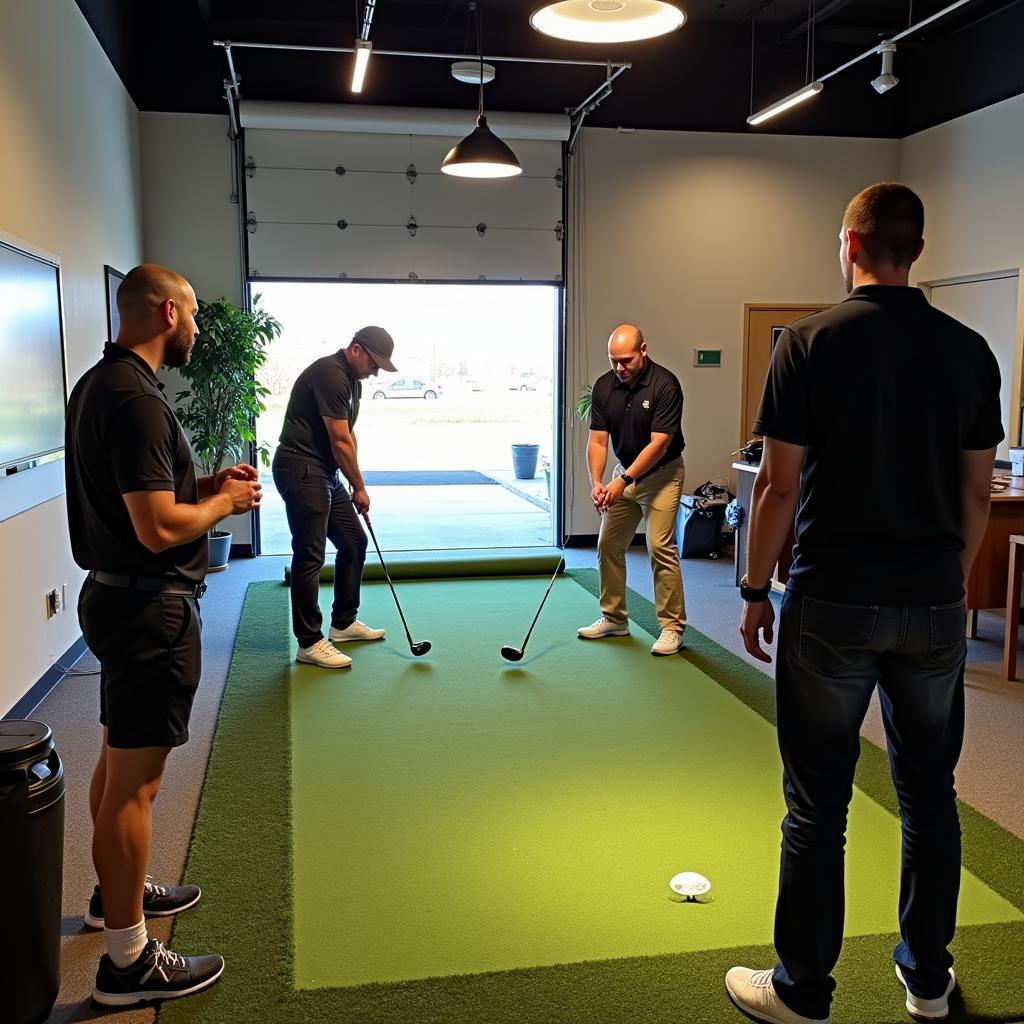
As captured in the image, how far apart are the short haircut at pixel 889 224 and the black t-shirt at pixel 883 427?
0.24 feet

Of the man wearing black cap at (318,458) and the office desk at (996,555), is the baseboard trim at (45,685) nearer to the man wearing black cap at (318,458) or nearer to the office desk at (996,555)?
the man wearing black cap at (318,458)

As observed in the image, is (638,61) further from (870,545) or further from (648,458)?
(870,545)

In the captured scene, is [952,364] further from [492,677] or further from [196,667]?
[492,677]

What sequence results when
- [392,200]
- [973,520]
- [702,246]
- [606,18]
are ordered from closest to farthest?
[973,520]
[606,18]
[392,200]
[702,246]

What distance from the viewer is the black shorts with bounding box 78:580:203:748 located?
221 centimetres

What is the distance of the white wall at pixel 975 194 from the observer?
749cm

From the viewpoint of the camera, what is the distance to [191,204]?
25.8 ft

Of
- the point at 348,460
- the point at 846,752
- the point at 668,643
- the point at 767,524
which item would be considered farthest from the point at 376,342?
the point at 846,752

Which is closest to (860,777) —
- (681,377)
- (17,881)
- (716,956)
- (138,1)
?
(716,956)

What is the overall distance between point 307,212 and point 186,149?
1011mm

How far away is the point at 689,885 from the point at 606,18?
277 centimetres

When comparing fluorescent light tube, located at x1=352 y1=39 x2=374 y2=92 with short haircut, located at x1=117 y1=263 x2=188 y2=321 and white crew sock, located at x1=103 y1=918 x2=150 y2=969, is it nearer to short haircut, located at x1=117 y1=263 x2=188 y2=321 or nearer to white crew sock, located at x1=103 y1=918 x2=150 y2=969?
short haircut, located at x1=117 y1=263 x2=188 y2=321

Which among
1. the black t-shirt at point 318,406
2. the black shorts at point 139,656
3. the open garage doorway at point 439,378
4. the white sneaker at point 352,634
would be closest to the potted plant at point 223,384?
the open garage doorway at point 439,378

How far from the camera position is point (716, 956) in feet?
8.07
